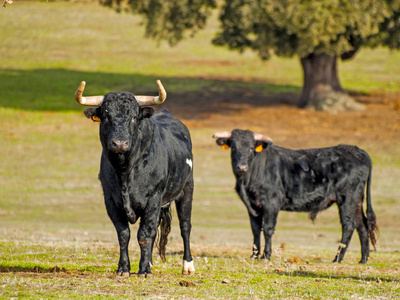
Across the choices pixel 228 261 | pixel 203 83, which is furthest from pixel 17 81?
pixel 228 261

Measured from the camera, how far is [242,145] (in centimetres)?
1276

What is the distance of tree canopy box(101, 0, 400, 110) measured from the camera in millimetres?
28031

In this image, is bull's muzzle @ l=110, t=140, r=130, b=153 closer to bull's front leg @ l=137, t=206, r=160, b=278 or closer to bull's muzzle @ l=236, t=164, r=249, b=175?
bull's front leg @ l=137, t=206, r=160, b=278

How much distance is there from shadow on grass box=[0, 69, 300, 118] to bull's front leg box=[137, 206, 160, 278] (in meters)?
23.9

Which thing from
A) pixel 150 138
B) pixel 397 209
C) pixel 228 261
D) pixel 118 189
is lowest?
pixel 397 209

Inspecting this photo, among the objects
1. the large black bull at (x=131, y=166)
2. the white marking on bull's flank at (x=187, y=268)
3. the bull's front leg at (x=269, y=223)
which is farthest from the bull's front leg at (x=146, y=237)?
the bull's front leg at (x=269, y=223)

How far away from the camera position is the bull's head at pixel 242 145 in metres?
12.5

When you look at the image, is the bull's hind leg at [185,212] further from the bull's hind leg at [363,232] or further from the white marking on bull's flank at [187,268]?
the bull's hind leg at [363,232]

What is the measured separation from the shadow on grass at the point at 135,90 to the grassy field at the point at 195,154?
106 millimetres

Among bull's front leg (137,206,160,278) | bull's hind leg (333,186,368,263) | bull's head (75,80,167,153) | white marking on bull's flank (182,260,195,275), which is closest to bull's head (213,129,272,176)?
bull's hind leg (333,186,368,263)

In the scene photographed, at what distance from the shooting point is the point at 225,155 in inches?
1003

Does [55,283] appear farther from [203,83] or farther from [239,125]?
[203,83]

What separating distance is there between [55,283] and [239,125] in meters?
23.1

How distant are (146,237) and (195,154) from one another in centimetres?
1725
